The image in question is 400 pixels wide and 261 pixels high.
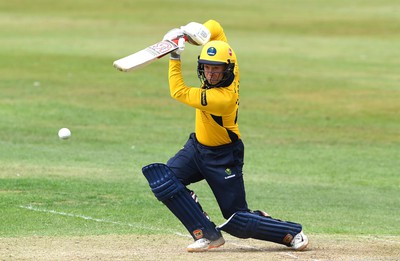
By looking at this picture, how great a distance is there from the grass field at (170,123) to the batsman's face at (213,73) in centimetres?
225

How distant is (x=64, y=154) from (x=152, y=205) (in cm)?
507

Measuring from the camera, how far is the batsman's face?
30.3 ft

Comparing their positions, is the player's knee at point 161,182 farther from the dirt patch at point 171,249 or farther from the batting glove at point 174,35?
the batting glove at point 174,35

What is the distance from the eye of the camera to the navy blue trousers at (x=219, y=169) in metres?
9.43

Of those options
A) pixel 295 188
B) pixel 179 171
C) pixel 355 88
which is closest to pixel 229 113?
pixel 179 171

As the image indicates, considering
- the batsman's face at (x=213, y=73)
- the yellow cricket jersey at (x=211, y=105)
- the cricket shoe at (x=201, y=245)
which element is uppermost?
the batsman's face at (x=213, y=73)

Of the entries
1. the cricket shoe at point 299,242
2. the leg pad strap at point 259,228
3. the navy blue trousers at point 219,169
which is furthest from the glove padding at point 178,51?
the cricket shoe at point 299,242

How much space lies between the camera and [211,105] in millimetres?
9125

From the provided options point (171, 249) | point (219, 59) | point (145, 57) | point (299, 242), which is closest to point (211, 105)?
point (219, 59)

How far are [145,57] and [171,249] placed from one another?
1.94 m

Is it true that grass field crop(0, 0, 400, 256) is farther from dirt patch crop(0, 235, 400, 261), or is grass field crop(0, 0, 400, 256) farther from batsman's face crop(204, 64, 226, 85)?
batsman's face crop(204, 64, 226, 85)

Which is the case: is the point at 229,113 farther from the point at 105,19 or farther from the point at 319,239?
the point at 105,19

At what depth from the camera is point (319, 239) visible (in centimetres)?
1041

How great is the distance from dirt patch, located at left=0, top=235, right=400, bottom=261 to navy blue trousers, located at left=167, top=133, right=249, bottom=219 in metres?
0.52
